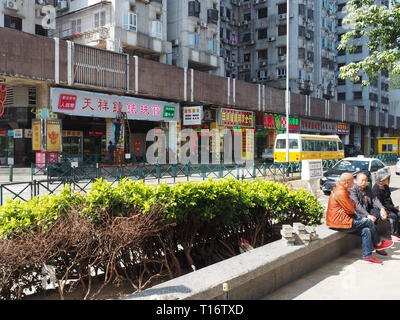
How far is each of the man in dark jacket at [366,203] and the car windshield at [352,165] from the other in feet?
26.3

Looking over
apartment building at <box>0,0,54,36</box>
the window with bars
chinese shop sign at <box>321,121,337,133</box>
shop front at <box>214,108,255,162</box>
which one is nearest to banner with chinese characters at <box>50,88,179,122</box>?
shop front at <box>214,108,255,162</box>

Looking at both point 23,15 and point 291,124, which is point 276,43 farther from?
point 23,15

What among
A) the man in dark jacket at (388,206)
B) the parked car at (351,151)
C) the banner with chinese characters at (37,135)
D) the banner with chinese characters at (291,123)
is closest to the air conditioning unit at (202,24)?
the banner with chinese characters at (291,123)

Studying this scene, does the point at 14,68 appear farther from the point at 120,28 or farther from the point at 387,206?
Result: the point at 387,206

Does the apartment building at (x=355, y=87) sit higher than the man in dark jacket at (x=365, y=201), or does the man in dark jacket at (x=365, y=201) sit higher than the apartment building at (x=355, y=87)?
the apartment building at (x=355, y=87)

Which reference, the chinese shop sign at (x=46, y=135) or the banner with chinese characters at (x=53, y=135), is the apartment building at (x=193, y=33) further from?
the chinese shop sign at (x=46, y=135)

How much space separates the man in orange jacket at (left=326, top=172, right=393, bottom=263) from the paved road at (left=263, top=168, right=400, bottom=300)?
0.23 m

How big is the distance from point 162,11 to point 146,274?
2912 cm

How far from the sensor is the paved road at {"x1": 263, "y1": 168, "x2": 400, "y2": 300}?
4371 mm

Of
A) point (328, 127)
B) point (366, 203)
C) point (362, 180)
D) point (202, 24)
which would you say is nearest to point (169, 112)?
point (202, 24)

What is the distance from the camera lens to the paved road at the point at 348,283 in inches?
172

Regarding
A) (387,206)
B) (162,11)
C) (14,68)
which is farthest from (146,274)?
(162,11)

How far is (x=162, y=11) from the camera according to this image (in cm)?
3050

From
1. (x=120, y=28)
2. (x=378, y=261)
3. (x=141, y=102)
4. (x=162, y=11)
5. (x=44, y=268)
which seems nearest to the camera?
(x=44, y=268)
